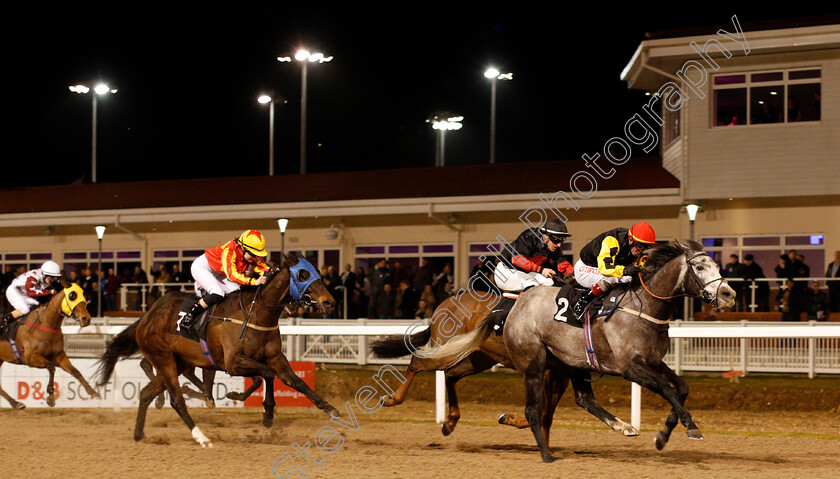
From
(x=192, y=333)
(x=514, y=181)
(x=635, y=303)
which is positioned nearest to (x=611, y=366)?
(x=635, y=303)

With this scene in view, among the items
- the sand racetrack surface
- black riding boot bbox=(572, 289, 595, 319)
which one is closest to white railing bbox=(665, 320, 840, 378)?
the sand racetrack surface

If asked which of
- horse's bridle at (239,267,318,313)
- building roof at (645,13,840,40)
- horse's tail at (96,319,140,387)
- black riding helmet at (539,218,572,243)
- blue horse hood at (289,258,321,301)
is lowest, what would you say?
horse's tail at (96,319,140,387)

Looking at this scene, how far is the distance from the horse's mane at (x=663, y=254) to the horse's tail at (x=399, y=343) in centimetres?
242

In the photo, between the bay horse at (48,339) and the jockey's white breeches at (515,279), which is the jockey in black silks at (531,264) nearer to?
the jockey's white breeches at (515,279)

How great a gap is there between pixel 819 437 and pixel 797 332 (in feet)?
3.17

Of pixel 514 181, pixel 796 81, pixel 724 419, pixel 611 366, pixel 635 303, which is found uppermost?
pixel 796 81

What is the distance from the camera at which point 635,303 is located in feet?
21.6

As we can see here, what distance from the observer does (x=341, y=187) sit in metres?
19.0

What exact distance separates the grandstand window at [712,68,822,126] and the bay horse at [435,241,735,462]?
31.2ft

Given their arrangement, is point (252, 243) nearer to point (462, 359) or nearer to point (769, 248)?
point (462, 359)

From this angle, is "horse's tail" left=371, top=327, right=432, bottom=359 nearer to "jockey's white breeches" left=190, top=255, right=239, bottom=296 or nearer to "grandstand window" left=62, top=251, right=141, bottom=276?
"jockey's white breeches" left=190, top=255, right=239, bottom=296

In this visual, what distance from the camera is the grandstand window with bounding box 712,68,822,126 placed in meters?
15.1

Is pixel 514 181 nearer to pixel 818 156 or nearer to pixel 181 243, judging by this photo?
pixel 818 156

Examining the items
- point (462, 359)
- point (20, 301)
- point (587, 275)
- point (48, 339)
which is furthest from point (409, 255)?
point (587, 275)
